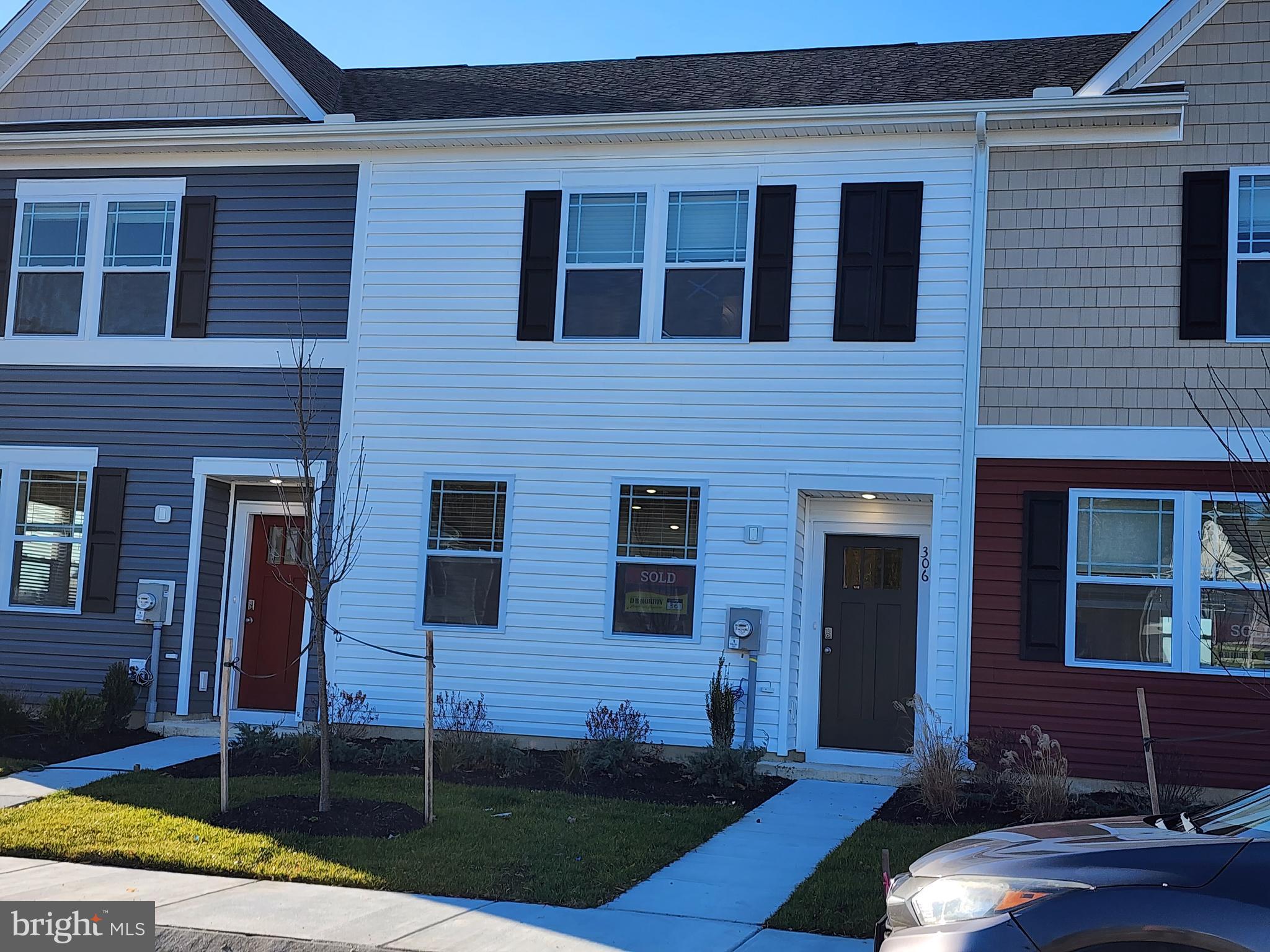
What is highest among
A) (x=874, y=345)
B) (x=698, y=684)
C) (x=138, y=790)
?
(x=874, y=345)

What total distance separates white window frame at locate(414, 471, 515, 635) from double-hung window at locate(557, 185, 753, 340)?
1.58 meters

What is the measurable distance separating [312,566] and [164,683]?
4938 mm

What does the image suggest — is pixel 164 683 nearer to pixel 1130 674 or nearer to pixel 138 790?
pixel 138 790

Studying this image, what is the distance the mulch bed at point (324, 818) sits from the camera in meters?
7.94

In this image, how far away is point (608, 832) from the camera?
8.10 meters

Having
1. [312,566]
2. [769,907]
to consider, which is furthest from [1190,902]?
[312,566]

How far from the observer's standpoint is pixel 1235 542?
10242 mm

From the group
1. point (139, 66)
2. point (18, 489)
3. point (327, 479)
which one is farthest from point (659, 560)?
point (139, 66)

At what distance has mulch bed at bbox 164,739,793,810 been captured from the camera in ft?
31.4

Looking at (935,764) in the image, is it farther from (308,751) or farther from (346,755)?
(308,751)

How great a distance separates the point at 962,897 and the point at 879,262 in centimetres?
797

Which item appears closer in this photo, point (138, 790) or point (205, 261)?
point (138, 790)

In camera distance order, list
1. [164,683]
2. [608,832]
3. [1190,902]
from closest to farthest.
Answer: [1190,902]
[608,832]
[164,683]

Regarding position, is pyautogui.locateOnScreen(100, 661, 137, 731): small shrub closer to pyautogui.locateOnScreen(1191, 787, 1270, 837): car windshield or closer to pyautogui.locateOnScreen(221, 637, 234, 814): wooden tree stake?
pyautogui.locateOnScreen(221, 637, 234, 814): wooden tree stake
